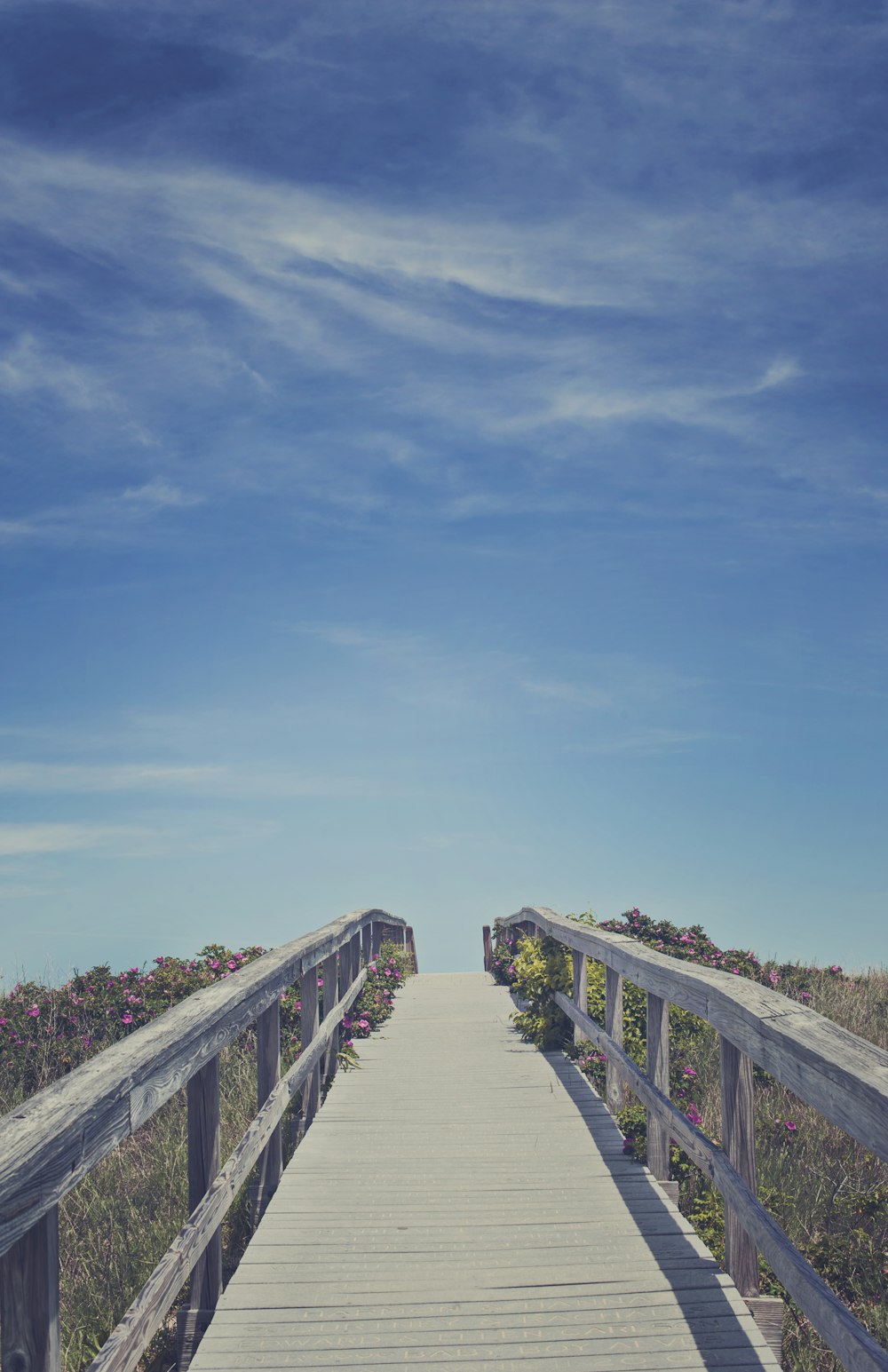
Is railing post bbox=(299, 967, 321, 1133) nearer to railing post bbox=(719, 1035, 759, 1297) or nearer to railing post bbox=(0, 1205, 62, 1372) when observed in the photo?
railing post bbox=(719, 1035, 759, 1297)

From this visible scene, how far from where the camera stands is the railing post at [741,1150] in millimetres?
4625

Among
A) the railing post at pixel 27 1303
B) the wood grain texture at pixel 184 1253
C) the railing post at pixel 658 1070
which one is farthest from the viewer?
the railing post at pixel 658 1070

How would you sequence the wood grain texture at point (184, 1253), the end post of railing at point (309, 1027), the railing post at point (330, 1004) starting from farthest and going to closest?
the railing post at point (330, 1004)
the end post of railing at point (309, 1027)
the wood grain texture at point (184, 1253)

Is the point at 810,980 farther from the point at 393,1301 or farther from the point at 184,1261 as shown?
the point at 184,1261

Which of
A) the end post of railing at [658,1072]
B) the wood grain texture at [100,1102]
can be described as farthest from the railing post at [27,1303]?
the end post of railing at [658,1072]

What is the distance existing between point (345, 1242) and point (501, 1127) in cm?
215

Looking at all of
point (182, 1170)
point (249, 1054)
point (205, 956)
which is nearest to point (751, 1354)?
point (182, 1170)

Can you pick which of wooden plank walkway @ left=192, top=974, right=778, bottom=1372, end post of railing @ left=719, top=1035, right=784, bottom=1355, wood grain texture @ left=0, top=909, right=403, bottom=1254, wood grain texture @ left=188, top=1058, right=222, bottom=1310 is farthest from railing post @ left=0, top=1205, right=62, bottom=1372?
end post of railing @ left=719, top=1035, right=784, bottom=1355

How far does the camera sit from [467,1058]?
31.6 ft

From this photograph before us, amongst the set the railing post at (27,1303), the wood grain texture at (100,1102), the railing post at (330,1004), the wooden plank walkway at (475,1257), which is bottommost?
the wooden plank walkway at (475,1257)

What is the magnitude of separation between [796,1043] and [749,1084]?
107 centimetres

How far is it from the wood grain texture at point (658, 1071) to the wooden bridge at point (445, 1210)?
0.07ft

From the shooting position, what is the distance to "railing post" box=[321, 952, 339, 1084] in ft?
28.8

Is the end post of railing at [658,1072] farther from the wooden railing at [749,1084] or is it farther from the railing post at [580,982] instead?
the railing post at [580,982]
